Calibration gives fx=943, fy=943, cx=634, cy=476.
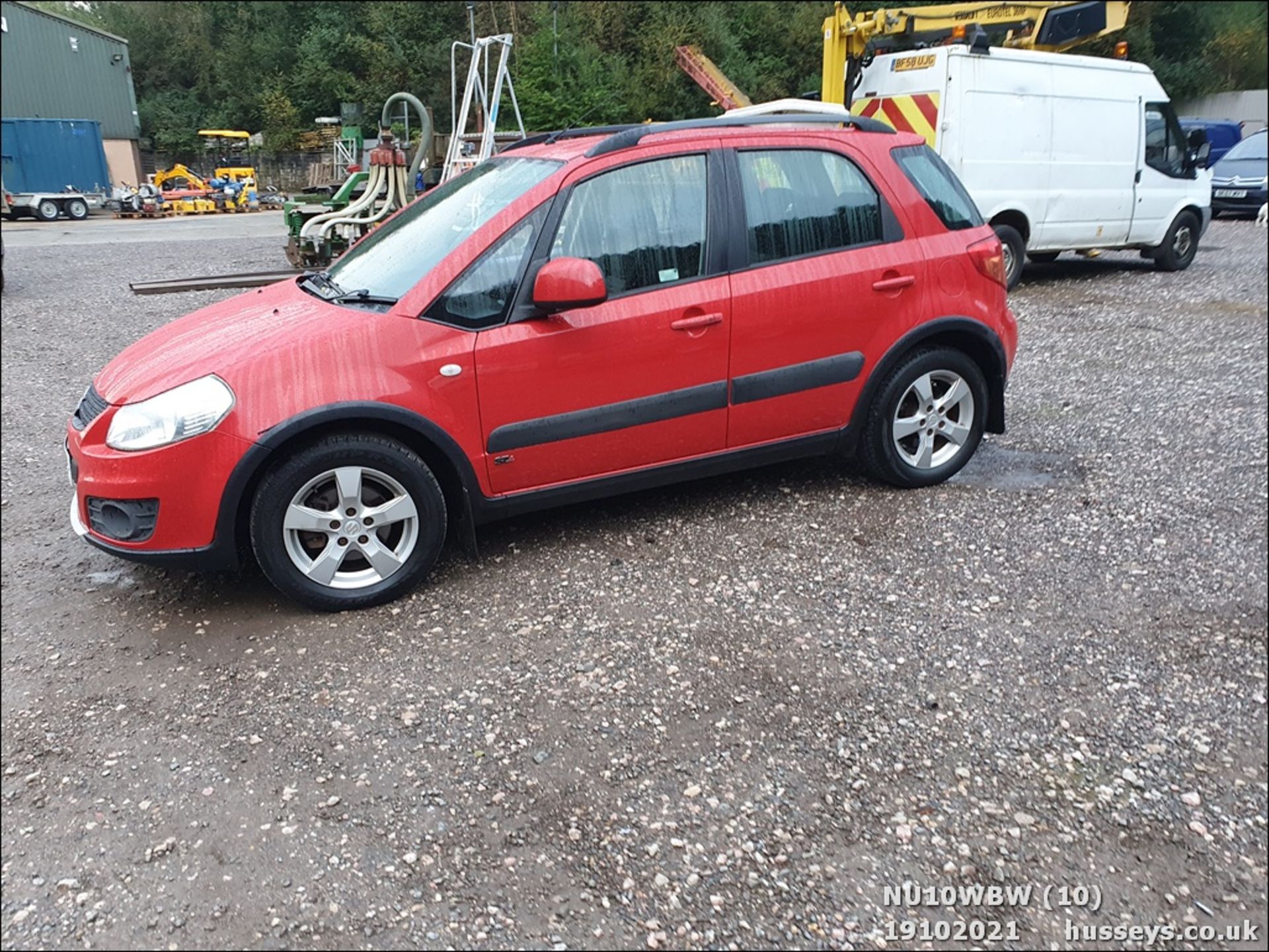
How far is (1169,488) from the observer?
4.75 meters

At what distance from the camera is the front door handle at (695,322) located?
3.97 metres

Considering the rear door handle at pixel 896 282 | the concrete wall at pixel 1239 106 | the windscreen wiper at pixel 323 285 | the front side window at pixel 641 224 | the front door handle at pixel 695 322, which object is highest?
the concrete wall at pixel 1239 106

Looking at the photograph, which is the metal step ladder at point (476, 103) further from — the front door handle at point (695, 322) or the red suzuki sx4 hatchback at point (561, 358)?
the front door handle at point (695, 322)

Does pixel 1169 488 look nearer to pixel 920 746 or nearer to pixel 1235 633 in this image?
pixel 1235 633

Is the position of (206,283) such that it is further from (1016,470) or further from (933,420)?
(1016,470)

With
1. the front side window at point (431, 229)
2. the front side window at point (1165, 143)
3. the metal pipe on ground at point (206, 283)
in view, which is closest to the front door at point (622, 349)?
the front side window at point (431, 229)

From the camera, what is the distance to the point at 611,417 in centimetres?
393

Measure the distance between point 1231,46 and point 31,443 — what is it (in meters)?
6.17

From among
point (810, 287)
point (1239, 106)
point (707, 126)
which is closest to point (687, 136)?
point (707, 126)

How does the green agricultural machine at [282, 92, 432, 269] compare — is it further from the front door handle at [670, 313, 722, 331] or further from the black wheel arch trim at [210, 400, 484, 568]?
the black wheel arch trim at [210, 400, 484, 568]

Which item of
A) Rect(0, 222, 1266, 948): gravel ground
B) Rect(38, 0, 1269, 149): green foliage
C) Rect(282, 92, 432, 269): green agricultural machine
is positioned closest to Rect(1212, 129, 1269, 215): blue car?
Rect(38, 0, 1269, 149): green foliage

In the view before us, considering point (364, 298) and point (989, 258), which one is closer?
point (364, 298)

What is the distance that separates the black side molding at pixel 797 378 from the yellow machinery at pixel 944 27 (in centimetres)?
870

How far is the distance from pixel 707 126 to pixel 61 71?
337cm
